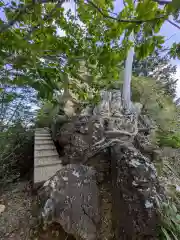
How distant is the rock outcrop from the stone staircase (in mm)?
201

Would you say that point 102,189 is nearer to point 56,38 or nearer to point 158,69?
point 56,38

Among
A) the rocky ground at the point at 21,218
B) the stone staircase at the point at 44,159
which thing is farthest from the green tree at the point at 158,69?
the rocky ground at the point at 21,218

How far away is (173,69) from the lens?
5.21m

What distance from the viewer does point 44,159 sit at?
2123 millimetres

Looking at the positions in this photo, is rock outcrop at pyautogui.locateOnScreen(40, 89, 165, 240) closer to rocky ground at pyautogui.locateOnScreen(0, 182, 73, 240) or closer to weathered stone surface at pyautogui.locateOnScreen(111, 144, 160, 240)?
weathered stone surface at pyautogui.locateOnScreen(111, 144, 160, 240)

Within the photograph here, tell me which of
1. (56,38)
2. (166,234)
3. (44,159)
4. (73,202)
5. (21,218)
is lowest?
(21,218)

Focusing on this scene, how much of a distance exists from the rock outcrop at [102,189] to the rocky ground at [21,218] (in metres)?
0.18

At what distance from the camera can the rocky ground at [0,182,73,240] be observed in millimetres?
1348

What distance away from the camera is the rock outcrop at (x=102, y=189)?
1295mm

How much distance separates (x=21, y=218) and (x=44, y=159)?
0.75 metres

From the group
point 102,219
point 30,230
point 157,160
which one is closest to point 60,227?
point 30,230

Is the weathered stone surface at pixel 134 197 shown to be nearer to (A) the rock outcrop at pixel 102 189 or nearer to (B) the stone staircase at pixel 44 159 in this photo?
(A) the rock outcrop at pixel 102 189

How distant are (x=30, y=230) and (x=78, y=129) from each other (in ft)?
4.50

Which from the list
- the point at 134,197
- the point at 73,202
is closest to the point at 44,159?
the point at 73,202
